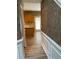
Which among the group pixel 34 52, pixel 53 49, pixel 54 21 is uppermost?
pixel 54 21

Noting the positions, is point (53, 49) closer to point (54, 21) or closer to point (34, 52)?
point (54, 21)

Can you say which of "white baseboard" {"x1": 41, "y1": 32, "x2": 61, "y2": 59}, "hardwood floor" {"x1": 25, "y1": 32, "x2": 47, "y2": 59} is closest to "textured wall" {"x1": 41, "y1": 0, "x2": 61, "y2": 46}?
"white baseboard" {"x1": 41, "y1": 32, "x2": 61, "y2": 59}

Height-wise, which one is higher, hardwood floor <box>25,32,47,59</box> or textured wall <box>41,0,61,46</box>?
textured wall <box>41,0,61,46</box>

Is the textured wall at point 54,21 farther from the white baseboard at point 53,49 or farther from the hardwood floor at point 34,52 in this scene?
the hardwood floor at point 34,52

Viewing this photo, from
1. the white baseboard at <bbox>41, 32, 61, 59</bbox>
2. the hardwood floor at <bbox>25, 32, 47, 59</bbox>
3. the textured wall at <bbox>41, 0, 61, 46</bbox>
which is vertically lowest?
the hardwood floor at <bbox>25, 32, 47, 59</bbox>

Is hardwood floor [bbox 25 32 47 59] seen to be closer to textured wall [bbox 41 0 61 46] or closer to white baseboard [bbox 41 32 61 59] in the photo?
white baseboard [bbox 41 32 61 59]

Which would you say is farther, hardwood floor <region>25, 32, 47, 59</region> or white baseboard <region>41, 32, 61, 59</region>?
hardwood floor <region>25, 32, 47, 59</region>

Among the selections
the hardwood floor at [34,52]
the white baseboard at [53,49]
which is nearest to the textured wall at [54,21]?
the white baseboard at [53,49]

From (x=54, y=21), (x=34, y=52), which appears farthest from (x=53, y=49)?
(x=34, y=52)

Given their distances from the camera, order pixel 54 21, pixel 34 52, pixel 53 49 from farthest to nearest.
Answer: pixel 34 52, pixel 53 49, pixel 54 21

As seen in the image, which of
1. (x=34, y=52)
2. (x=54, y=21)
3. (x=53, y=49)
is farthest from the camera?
(x=34, y=52)

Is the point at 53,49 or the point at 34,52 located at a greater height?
the point at 53,49
